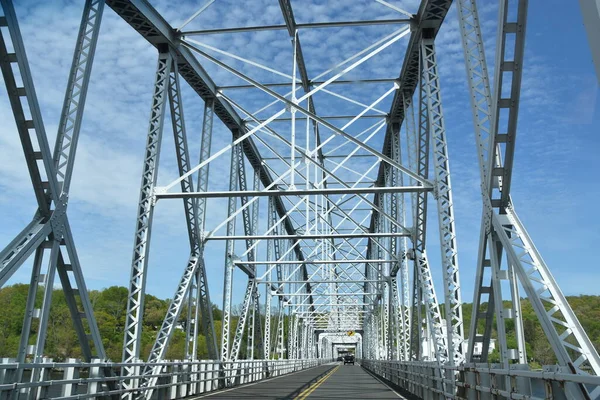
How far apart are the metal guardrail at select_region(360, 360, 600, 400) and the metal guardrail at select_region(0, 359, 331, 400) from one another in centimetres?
675

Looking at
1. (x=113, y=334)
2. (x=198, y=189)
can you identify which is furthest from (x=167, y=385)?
(x=113, y=334)

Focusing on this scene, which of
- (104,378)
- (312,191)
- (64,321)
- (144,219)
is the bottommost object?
(104,378)

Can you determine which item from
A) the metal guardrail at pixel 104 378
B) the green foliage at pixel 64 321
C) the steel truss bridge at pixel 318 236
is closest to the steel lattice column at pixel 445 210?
the steel truss bridge at pixel 318 236

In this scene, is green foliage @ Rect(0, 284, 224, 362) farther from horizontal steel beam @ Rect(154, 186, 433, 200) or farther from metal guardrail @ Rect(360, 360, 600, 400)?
metal guardrail @ Rect(360, 360, 600, 400)

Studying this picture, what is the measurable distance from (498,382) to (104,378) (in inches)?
302

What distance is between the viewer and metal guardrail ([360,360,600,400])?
5195 millimetres

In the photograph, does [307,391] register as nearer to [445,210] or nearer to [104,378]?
[445,210]

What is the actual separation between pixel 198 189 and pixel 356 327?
250 feet

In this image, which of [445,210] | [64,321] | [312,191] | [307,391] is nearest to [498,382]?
[445,210]

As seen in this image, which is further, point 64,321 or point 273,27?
point 64,321

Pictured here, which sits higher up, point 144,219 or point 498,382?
point 144,219

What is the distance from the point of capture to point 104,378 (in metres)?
11.3

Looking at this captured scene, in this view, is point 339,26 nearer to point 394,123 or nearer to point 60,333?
point 394,123

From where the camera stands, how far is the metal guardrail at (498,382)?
17.0 feet
